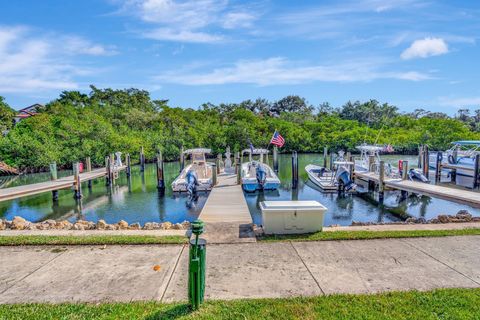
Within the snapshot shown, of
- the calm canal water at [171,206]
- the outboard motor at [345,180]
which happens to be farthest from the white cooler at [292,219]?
the outboard motor at [345,180]

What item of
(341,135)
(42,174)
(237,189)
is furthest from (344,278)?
(341,135)

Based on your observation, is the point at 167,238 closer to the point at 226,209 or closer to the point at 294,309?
the point at 294,309

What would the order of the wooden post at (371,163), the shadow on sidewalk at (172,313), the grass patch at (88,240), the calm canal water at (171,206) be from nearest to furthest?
the shadow on sidewalk at (172,313) → the grass patch at (88,240) → the calm canal water at (171,206) → the wooden post at (371,163)

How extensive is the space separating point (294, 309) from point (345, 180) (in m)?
16.4

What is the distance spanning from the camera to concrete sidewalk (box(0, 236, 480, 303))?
4.81m

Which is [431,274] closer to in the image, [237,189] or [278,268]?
[278,268]

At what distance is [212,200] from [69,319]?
9756 millimetres

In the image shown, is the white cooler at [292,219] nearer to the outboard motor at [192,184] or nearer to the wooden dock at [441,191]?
the wooden dock at [441,191]

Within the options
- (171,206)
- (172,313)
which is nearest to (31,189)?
(171,206)

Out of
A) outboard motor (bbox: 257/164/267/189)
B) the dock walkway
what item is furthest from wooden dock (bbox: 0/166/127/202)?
outboard motor (bbox: 257/164/267/189)

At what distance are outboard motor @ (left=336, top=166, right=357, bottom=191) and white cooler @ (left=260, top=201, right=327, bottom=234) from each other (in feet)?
41.7

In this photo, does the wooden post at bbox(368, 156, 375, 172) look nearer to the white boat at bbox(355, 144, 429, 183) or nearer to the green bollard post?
the white boat at bbox(355, 144, 429, 183)

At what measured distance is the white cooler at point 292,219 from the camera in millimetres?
7473

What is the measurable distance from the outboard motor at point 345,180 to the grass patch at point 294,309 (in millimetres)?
15387
